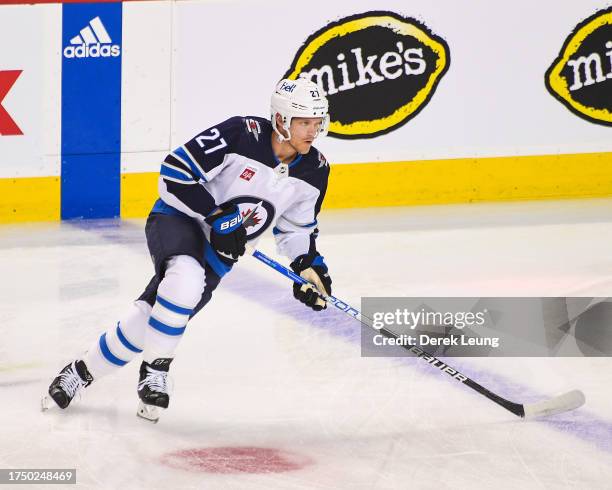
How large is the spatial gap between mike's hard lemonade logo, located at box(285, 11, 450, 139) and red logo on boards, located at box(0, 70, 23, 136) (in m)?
1.43

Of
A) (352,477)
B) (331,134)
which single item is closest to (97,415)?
(352,477)

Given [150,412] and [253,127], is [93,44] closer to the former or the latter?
[253,127]

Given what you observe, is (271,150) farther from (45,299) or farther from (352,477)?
(45,299)

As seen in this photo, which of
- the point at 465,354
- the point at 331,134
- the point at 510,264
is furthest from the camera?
the point at 331,134

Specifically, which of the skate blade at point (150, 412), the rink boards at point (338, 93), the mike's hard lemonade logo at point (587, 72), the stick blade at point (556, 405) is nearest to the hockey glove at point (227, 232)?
the skate blade at point (150, 412)

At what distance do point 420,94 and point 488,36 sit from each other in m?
0.50

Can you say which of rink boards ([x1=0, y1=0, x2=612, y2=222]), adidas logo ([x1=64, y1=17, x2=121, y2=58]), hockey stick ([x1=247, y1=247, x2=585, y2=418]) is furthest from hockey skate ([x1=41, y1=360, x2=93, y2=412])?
adidas logo ([x1=64, y1=17, x2=121, y2=58])

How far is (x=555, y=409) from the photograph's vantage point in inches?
135

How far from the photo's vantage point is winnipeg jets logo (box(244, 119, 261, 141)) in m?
3.46

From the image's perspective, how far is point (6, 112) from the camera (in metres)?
6.12

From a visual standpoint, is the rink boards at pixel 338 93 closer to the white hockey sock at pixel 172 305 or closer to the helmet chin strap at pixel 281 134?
the helmet chin strap at pixel 281 134

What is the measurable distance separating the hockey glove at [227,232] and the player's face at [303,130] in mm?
264

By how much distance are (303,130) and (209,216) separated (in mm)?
364

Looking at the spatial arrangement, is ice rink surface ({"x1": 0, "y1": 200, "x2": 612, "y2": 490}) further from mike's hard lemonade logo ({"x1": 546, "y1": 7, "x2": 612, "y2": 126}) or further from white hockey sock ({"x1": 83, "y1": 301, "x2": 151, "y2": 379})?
mike's hard lemonade logo ({"x1": 546, "y1": 7, "x2": 612, "y2": 126})
